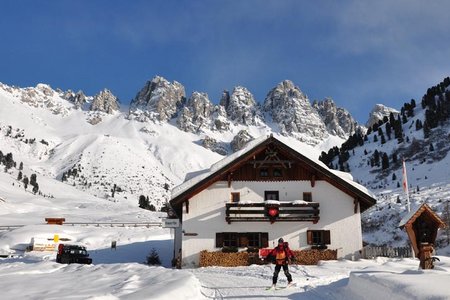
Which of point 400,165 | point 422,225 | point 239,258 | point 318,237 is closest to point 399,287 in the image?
point 422,225

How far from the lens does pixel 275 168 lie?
28250 mm

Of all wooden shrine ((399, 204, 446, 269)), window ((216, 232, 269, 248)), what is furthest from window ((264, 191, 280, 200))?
wooden shrine ((399, 204, 446, 269))

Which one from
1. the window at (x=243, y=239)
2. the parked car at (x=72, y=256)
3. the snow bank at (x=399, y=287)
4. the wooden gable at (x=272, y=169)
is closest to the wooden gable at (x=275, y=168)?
the wooden gable at (x=272, y=169)

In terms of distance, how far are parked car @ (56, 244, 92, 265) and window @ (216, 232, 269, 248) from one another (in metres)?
10.1

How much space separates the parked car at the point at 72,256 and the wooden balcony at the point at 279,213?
36.1ft

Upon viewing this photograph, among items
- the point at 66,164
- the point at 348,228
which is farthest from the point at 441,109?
the point at 66,164

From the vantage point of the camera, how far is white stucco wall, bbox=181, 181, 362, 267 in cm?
2683

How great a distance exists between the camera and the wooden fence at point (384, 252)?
2705 centimetres

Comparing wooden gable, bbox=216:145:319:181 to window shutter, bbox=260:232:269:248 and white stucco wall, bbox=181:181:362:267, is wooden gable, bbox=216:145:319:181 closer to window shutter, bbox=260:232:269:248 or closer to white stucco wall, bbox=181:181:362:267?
white stucco wall, bbox=181:181:362:267

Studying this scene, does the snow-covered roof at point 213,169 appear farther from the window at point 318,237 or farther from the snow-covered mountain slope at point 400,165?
the snow-covered mountain slope at point 400,165

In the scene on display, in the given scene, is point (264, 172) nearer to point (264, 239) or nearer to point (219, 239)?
point (264, 239)

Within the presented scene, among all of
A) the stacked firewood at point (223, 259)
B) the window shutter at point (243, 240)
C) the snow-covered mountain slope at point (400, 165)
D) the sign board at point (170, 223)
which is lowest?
the stacked firewood at point (223, 259)

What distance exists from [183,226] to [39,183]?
5494 inches

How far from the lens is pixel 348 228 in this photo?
27.1 metres
